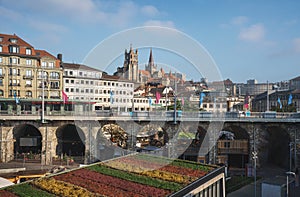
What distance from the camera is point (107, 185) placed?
668 inches

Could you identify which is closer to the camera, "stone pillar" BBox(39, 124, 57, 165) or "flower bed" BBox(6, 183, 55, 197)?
"flower bed" BBox(6, 183, 55, 197)

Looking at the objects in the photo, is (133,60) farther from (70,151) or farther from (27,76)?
(27,76)

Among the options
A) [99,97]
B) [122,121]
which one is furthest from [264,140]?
[99,97]

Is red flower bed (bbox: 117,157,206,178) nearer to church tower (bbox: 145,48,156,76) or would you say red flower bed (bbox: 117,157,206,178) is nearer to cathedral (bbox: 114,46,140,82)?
cathedral (bbox: 114,46,140,82)

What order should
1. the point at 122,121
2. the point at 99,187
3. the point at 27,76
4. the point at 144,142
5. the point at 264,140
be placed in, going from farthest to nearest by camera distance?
the point at 27,76, the point at 144,142, the point at 264,140, the point at 122,121, the point at 99,187

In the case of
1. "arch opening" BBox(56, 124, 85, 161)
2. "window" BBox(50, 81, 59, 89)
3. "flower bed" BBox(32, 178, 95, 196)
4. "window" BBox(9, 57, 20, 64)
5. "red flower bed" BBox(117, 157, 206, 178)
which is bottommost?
"arch opening" BBox(56, 124, 85, 161)

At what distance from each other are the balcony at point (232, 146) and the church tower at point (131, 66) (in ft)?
73.2

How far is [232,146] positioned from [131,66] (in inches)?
997

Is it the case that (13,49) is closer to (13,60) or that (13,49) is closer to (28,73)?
(13,60)

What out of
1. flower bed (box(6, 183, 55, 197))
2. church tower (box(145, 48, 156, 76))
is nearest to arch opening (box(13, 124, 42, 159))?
flower bed (box(6, 183, 55, 197))

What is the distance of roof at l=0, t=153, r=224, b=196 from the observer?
52.2 feet

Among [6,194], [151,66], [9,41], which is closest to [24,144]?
[9,41]

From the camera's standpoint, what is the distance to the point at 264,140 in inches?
1454

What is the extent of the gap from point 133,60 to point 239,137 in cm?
3167
